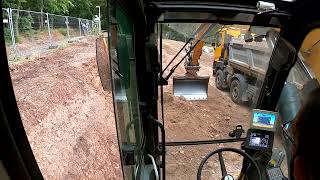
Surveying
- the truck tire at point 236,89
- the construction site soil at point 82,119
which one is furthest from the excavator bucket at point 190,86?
the truck tire at point 236,89

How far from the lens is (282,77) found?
2871 millimetres

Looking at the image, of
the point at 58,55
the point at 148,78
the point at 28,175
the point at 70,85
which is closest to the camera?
the point at 28,175

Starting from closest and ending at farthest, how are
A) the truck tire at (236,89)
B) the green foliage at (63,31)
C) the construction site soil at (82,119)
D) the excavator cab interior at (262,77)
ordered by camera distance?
the excavator cab interior at (262,77) < the construction site soil at (82,119) < the truck tire at (236,89) < the green foliage at (63,31)

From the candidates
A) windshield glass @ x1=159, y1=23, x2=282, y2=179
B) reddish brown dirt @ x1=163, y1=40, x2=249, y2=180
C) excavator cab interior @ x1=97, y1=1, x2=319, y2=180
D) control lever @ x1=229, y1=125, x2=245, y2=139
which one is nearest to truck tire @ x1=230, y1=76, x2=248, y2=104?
windshield glass @ x1=159, y1=23, x2=282, y2=179

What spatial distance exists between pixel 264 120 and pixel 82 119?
706 cm

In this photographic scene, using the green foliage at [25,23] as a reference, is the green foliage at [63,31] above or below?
below

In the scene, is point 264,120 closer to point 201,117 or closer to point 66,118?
point 201,117

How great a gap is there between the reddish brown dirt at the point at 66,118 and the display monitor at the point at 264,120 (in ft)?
13.1

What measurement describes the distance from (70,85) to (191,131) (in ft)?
15.9

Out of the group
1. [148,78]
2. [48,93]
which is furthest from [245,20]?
[48,93]

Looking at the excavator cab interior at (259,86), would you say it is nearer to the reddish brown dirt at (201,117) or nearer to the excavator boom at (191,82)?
the reddish brown dirt at (201,117)

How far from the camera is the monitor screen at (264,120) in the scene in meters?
2.88

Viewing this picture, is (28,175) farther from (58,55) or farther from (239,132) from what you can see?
(58,55)

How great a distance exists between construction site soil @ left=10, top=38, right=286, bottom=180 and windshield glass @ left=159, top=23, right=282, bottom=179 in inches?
1.6
